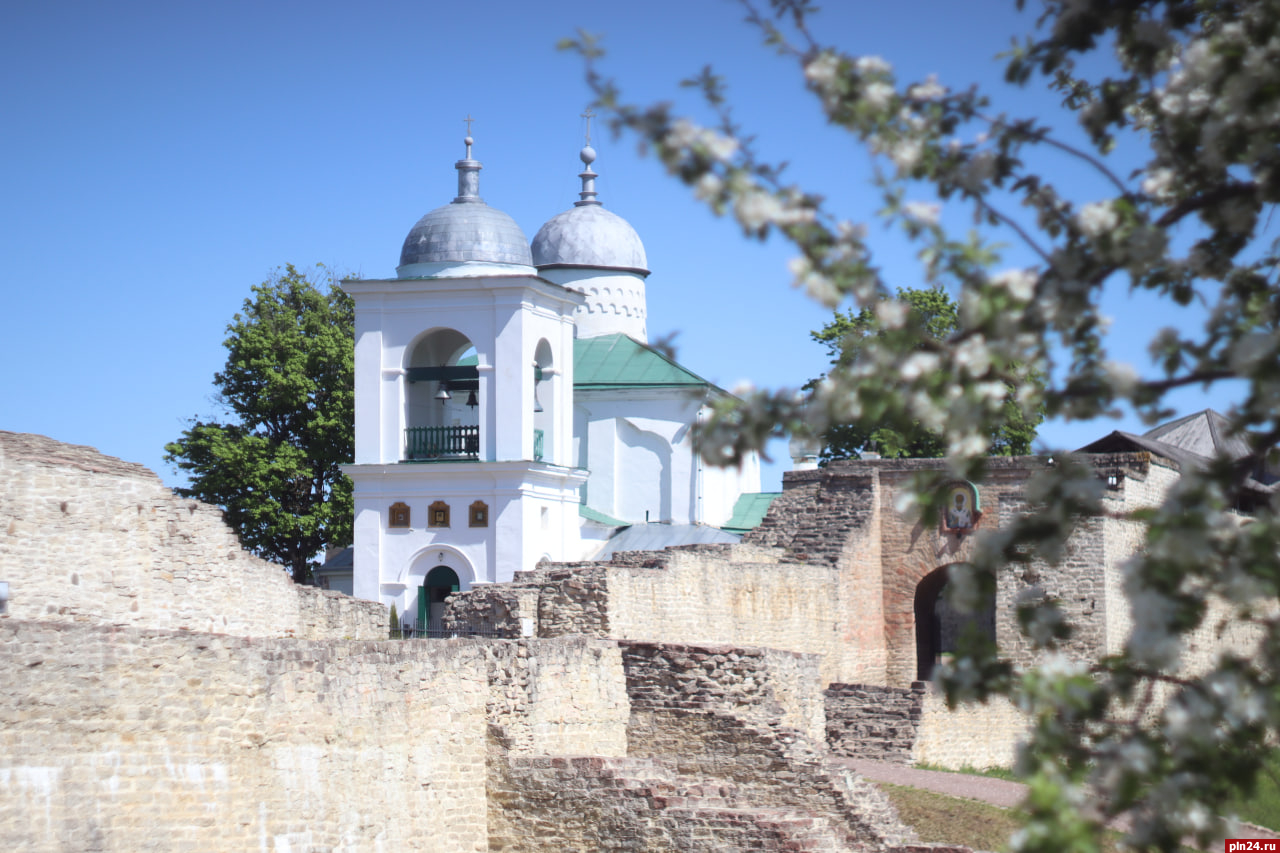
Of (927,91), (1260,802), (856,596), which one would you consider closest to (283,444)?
(856,596)

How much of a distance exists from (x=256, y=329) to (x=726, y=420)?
3757 cm

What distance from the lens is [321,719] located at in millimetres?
11703

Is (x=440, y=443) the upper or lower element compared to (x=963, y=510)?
upper

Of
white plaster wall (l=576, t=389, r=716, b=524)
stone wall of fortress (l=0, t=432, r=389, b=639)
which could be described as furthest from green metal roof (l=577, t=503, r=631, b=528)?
stone wall of fortress (l=0, t=432, r=389, b=639)

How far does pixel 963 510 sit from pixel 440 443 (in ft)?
40.0

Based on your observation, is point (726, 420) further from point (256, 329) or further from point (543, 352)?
point (256, 329)

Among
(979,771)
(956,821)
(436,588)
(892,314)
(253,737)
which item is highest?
(892,314)

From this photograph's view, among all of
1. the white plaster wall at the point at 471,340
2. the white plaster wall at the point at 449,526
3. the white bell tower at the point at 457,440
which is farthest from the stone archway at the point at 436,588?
the white plaster wall at the point at 471,340

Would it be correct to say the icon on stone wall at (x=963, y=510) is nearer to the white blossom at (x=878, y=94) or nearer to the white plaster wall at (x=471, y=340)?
the white plaster wall at (x=471, y=340)

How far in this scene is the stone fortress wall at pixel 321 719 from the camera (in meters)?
10.2

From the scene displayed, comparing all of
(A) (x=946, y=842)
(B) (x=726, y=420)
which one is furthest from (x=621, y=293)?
(B) (x=726, y=420)

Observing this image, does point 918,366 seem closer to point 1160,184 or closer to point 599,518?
point 1160,184

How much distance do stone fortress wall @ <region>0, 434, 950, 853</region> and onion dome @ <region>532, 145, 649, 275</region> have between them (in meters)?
27.4

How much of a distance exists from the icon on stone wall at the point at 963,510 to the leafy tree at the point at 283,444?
60.4 ft
